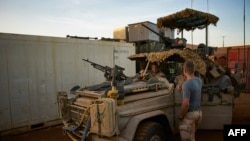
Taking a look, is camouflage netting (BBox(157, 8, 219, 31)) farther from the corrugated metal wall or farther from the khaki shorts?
the khaki shorts

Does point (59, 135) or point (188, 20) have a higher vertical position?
point (188, 20)

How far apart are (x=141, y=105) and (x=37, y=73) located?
13.6 feet

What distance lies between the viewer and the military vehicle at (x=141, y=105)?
3410mm

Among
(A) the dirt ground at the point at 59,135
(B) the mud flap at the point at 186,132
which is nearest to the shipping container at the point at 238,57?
(A) the dirt ground at the point at 59,135

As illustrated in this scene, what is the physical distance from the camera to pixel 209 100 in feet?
16.9

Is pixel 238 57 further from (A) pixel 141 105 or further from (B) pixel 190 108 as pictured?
(A) pixel 141 105

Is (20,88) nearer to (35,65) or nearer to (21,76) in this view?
(21,76)

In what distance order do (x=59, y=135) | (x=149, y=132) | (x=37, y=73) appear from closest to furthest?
(x=149, y=132)
(x=59, y=135)
(x=37, y=73)

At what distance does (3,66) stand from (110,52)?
→ 4015 millimetres

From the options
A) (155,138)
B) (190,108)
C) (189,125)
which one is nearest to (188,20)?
(190,108)

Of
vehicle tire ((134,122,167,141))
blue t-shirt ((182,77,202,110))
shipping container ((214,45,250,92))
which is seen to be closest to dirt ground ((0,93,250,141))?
vehicle tire ((134,122,167,141))

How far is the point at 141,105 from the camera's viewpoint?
13.0ft

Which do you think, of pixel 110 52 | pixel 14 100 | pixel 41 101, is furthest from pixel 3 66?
pixel 110 52

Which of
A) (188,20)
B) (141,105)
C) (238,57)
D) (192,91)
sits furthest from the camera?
(238,57)
